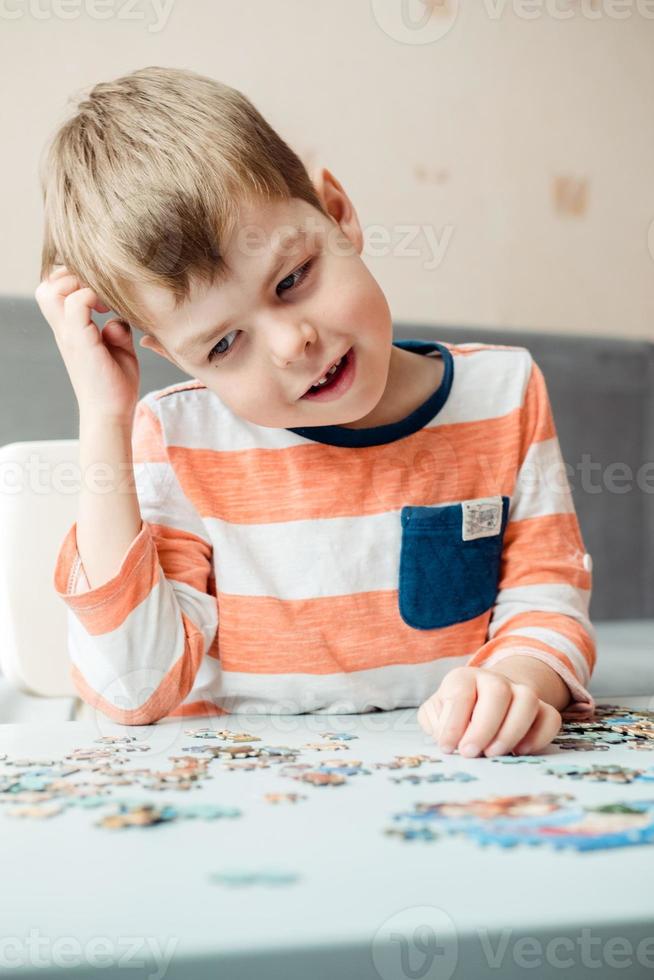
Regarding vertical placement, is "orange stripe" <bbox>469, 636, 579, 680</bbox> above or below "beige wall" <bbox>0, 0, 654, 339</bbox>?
below

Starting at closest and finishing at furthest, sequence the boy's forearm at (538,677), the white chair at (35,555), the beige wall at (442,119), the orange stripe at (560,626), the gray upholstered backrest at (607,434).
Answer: the boy's forearm at (538,677) → the orange stripe at (560,626) → the white chair at (35,555) → the beige wall at (442,119) → the gray upholstered backrest at (607,434)

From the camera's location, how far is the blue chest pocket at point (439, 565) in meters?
1.01

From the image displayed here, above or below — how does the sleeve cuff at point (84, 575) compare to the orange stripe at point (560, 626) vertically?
above

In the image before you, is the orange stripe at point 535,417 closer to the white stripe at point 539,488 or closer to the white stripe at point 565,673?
the white stripe at point 539,488

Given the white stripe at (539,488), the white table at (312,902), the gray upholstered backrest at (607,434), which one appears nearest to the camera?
the white table at (312,902)

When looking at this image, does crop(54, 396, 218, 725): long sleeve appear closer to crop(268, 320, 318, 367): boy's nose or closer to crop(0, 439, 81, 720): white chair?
crop(268, 320, 318, 367): boy's nose

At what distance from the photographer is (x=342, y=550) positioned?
3.32 ft

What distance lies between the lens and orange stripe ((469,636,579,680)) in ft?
2.92

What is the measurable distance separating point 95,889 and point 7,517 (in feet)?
3.14

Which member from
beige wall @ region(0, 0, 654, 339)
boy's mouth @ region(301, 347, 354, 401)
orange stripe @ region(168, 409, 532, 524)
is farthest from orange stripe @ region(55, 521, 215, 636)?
beige wall @ region(0, 0, 654, 339)

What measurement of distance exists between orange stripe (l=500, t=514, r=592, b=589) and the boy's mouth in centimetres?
27

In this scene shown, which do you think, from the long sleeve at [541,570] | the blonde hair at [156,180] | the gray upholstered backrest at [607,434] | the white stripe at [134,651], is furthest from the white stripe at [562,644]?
the gray upholstered backrest at [607,434]

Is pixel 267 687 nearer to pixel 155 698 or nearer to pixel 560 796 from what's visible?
pixel 155 698

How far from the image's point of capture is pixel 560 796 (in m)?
0.54
